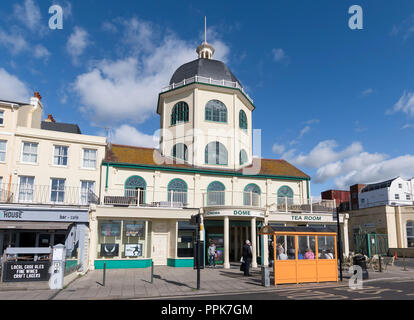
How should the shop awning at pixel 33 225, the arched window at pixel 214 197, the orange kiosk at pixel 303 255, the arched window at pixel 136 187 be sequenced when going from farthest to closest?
the arched window at pixel 214 197 < the arched window at pixel 136 187 < the shop awning at pixel 33 225 < the orange kiosk at pixel 303 255

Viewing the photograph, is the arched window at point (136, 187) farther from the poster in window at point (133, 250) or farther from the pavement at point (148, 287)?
the pavement at point (148, 287)

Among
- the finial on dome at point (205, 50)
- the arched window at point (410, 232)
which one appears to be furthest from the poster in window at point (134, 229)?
the arched window at point (410, 232)

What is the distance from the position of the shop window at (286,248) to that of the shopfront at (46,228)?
382 inches

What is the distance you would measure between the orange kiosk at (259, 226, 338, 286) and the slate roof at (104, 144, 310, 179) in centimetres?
1051

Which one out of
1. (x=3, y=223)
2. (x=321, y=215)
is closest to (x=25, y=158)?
(x=3, y=223)

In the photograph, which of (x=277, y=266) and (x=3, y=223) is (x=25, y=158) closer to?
(x=3, y=223)

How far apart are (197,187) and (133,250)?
603cm

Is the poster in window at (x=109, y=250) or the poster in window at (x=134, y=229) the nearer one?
the poster in window at (x=109, y=250)

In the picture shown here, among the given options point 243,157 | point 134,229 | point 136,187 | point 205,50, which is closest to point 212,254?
point 134,229

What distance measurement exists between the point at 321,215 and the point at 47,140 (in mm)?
18864

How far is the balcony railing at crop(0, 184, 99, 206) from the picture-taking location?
1938 cm

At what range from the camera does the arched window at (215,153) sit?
25797 millimetres

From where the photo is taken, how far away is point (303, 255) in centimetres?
1413

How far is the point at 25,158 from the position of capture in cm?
2041
